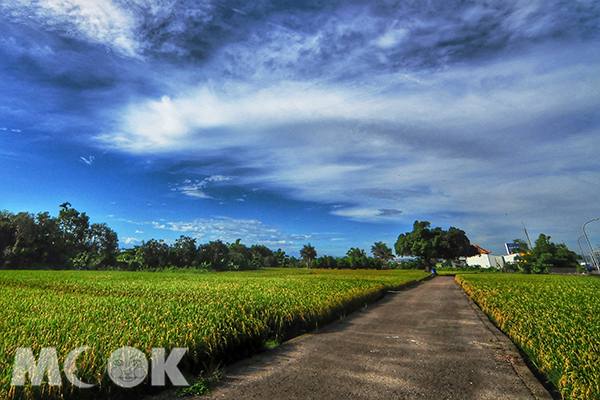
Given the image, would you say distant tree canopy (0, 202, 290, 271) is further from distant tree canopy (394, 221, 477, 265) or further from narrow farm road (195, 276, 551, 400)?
narrow farm road (195, 276, 551, 400)

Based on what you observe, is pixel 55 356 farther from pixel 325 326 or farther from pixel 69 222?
pixel 69 222

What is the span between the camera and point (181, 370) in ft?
13.9

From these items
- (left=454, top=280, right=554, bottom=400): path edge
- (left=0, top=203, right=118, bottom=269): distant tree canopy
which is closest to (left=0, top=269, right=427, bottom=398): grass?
(left=454, top=280, right=554, bottom=400): path edge

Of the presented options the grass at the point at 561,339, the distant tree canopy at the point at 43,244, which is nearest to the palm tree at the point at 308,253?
the distant tree canopy at the point at 43,244

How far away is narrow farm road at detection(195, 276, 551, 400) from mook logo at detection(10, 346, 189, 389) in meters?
0.78

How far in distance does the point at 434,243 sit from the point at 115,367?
191ft

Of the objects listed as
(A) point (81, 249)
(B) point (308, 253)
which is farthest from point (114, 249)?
(B) point (308, 253)

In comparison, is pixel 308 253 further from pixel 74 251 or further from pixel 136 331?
pixel 136 331

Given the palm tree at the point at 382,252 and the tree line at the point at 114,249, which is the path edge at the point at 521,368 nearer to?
the tree line at the point at 114,249

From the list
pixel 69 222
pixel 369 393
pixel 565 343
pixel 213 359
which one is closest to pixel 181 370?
pixel 213 359

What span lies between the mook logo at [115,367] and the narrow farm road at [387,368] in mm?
779

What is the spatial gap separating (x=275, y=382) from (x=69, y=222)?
223 ft

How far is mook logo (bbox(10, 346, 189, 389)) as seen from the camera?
3176mm

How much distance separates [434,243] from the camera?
53.9m
